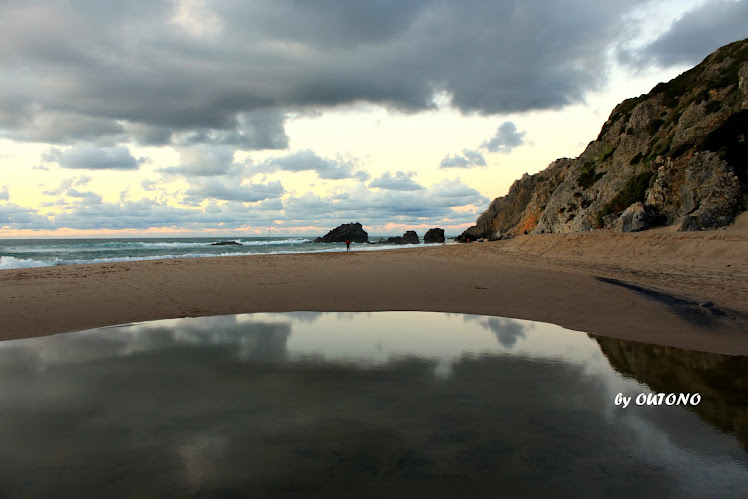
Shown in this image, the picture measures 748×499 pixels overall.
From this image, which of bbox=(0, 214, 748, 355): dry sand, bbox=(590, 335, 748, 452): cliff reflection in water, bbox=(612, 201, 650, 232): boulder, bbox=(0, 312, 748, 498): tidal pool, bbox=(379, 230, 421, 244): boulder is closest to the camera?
bbox=(0, 312, 748, 498): tidal pool

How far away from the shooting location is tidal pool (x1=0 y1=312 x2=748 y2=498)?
11.9ft

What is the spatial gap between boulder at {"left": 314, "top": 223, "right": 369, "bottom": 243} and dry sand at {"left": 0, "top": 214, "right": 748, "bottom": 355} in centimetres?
7806

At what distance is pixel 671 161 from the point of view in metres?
27.0

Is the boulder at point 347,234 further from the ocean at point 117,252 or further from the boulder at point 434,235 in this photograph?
the ocean at point 117,252

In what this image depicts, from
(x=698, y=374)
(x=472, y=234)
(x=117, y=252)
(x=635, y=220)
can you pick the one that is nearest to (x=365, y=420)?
(x=698, y=374)

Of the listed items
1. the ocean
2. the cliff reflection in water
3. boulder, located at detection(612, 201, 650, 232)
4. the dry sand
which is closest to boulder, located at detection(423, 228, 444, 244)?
the ocean

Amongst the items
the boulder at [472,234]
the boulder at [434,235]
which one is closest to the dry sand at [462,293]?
the boulder at [472,234]

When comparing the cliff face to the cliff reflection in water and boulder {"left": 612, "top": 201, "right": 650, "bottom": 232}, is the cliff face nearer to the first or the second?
boulder {"left": 612, "top": 201, "right": 650, "bottom": 232}

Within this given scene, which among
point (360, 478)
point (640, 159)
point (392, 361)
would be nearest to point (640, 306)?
point (392, 361)

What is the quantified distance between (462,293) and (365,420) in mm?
9550

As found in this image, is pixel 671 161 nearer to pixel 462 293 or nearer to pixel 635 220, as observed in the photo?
pixel 635 220

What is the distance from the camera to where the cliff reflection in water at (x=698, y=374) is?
4.89 m

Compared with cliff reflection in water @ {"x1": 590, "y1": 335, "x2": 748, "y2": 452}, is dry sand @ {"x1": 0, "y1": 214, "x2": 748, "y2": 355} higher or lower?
higher

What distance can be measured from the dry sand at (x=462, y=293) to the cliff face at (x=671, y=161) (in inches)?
147
